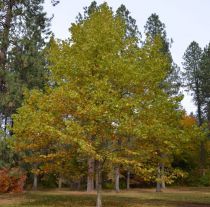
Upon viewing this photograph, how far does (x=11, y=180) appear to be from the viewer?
33812 mm

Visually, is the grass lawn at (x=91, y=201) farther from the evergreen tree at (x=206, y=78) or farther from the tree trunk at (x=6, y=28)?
the evergreen tree at (x=206, y=78)

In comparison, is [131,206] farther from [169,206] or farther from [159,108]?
[159,108]

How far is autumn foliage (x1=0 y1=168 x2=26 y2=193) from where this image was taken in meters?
32.0

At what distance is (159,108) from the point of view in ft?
61.6

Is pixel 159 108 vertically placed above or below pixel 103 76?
below

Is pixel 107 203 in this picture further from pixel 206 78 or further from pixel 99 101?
pixel 206 78

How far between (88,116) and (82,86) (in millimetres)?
2499

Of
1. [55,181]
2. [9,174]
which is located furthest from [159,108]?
[55,181]

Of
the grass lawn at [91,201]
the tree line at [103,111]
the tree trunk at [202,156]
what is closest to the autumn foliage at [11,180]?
the grass lawn at [91,201]

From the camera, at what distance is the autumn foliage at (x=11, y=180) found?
1260 inches

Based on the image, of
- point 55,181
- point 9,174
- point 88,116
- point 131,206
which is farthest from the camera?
point 55,181

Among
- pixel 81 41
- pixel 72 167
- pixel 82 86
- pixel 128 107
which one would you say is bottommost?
pixel 72 167

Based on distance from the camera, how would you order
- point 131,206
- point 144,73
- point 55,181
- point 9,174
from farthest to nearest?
point 55,181 → point 9,174 → point 131,206 → point 144,73

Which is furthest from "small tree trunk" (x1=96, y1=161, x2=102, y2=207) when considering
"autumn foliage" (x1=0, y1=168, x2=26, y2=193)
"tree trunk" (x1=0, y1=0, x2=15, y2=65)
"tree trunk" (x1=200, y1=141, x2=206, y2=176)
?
"tree trunk" (x1=200, y1=141, x2=206, y2=176)
